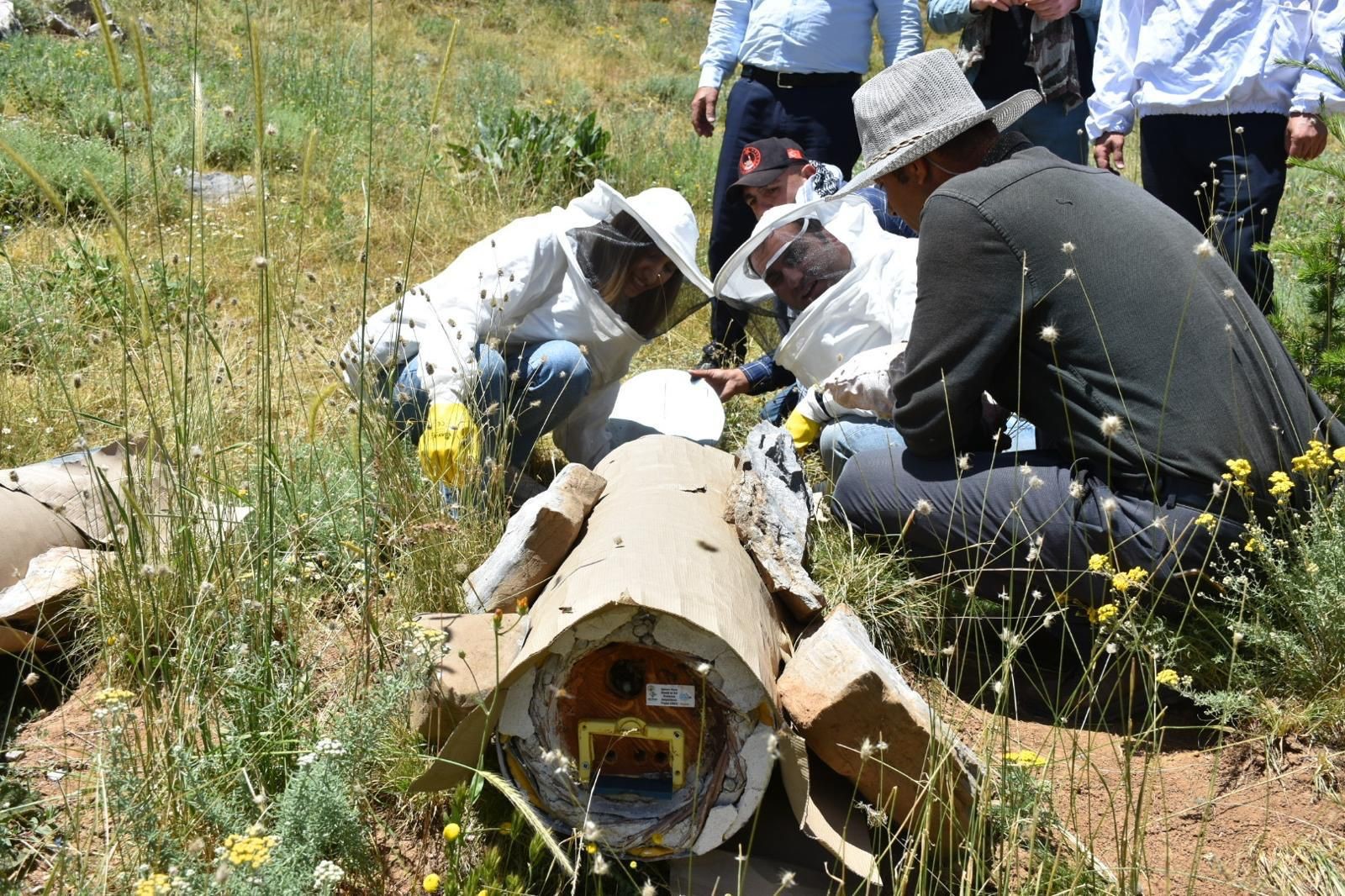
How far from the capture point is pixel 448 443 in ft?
11.1

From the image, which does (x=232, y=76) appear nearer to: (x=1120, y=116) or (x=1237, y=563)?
(x=1120, y=116)

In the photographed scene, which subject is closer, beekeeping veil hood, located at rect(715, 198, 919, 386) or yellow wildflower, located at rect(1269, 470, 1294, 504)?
yellow wildflower, located at rect(1269, 470, 1294, 504)

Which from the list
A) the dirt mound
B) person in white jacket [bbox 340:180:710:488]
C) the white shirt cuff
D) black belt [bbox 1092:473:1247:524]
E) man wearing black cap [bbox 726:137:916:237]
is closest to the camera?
the dirt mound

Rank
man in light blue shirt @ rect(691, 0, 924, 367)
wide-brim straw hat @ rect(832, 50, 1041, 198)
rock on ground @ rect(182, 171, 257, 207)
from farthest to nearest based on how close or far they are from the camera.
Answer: rock on ground @ rect(182, 171, 257, 207) < man in light blue shirt @ rect(691, 0, 924, 367) < wide-brim straw hat @ rect(832, 50, 1041, 198)

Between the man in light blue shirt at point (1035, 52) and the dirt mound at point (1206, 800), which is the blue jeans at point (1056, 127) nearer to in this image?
the man in light blue shirt at point (1035, 52)

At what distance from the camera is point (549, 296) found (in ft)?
13.1

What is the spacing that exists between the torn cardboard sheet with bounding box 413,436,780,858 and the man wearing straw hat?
2.77 feet

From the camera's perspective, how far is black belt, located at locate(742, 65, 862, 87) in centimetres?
→ 504

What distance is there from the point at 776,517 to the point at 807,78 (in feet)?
9.46

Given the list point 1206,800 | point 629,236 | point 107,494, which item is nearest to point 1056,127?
point 629,236

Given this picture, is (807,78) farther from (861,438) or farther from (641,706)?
(641,706)

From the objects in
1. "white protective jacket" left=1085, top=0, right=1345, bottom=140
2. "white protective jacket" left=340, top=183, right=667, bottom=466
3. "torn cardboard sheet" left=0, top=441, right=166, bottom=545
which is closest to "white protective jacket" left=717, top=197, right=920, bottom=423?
"white protective jacket" left=340, top=183, right=667, bottom=466

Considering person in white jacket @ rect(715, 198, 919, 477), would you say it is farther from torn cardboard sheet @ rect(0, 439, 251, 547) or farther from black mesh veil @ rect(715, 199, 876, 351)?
torn cardboard sheet @ rect(0, 439, 251, 547)

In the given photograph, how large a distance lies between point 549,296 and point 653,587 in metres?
1.98
